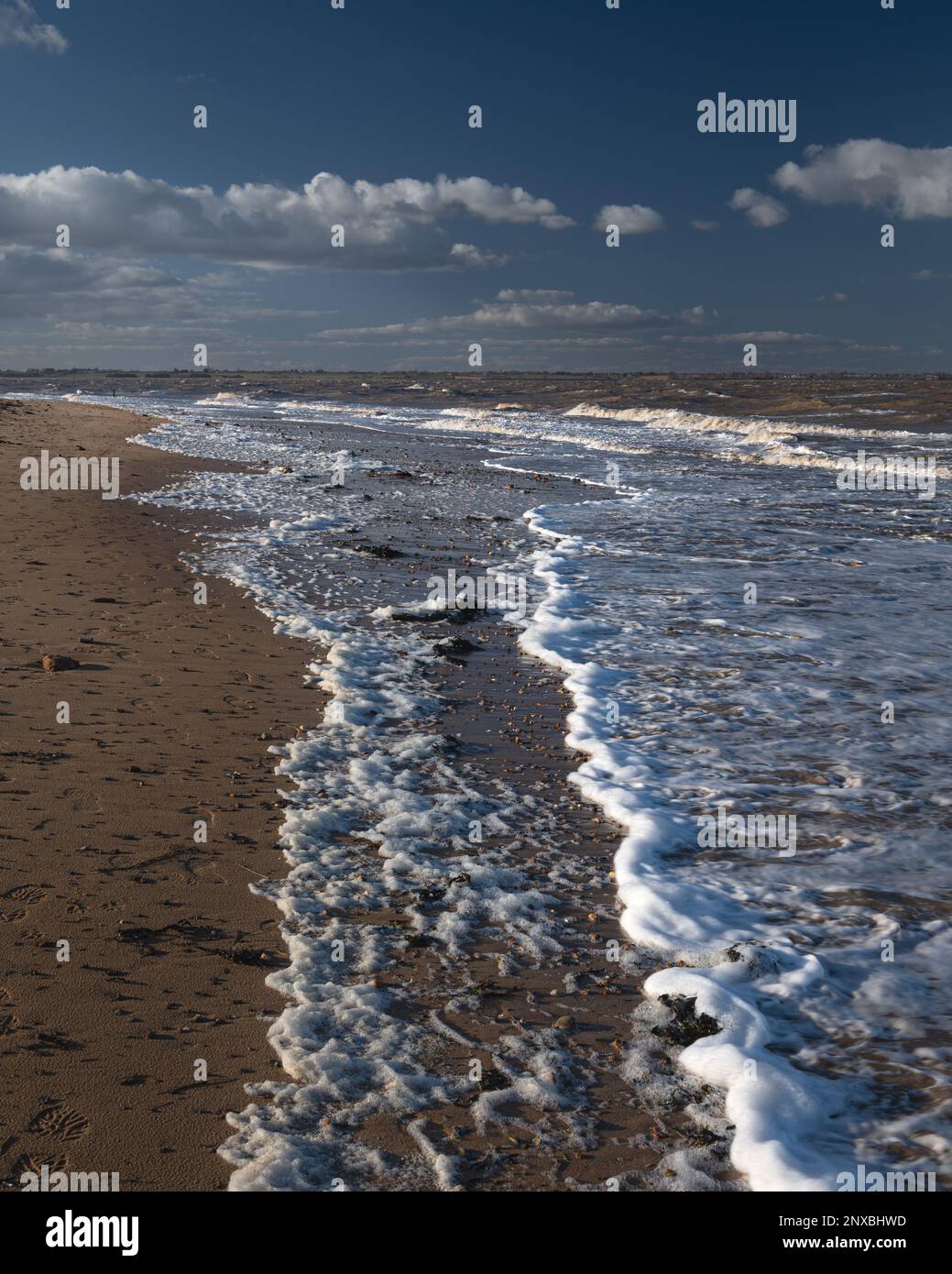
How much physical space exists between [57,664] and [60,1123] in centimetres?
576

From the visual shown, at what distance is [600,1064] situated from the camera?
13.5 feet

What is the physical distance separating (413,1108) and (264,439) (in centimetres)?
3893

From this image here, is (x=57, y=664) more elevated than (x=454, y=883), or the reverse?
(x=57, y=664)

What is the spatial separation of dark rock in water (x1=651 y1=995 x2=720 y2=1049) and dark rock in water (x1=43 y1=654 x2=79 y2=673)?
6399 millimetres

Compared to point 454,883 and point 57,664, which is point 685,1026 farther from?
point 57,664

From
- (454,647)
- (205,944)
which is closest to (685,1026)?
(205,944)

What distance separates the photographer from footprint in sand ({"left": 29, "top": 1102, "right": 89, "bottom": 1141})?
3.46 meters

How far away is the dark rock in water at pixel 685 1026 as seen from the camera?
4.33 metres

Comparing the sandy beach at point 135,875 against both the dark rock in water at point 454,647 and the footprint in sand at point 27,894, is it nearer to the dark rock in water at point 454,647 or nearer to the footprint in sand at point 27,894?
the footprint in sand at point 27,894

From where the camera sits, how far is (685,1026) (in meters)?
4.41

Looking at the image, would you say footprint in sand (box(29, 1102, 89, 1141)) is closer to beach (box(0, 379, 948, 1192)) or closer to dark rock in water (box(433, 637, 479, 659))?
beach (box(0, 379, 948, 1192))

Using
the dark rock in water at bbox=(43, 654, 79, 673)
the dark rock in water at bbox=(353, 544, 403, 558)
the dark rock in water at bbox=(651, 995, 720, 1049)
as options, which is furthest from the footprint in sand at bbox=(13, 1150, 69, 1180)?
the dark rock in water at bbox=(353, 544, 403, 558)
